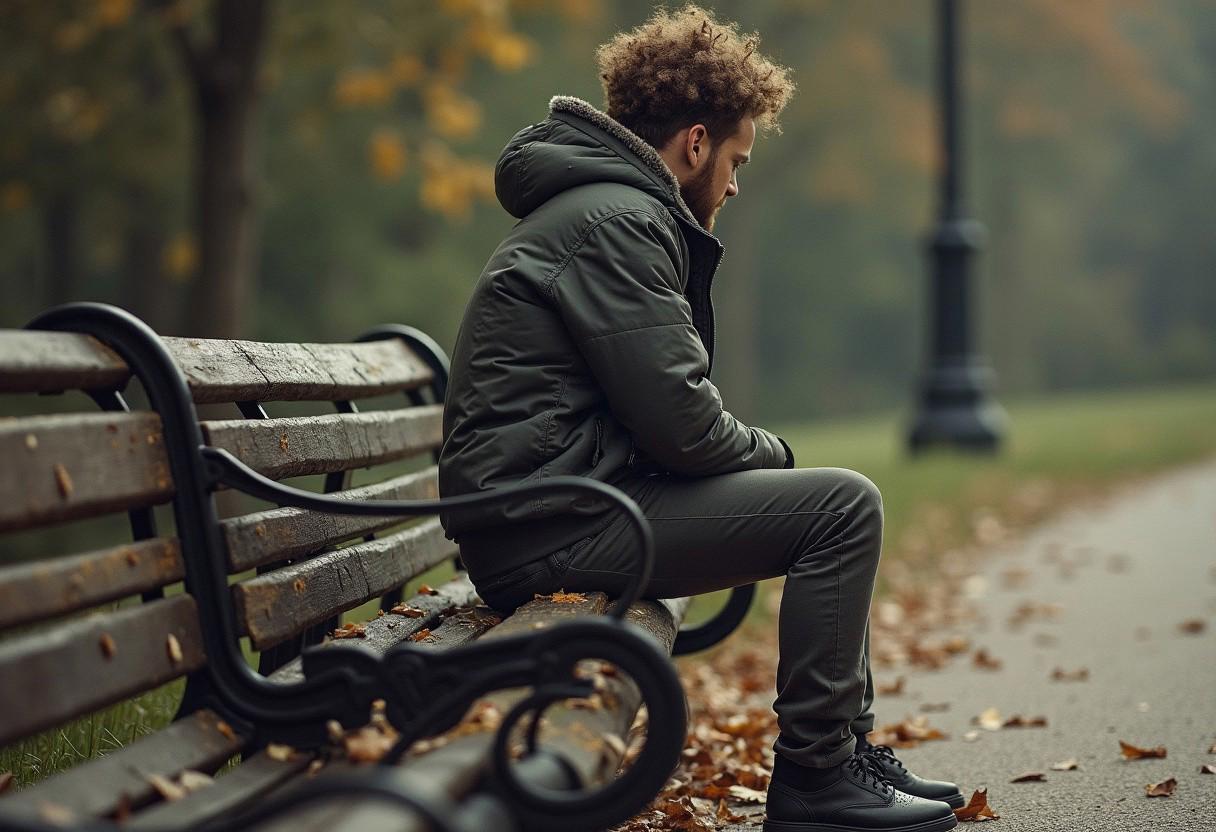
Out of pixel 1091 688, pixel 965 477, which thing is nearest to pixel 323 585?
pixel 1091 688

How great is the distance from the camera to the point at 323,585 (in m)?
3.19

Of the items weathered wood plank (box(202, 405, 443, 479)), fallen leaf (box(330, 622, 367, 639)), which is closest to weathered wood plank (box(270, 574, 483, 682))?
fallen leaf (box(330, 622, 367, 639))

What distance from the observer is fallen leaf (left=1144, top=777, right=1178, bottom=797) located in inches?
148

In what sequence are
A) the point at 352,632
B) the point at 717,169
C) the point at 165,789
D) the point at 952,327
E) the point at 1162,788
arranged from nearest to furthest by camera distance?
1. the point at 165,789
2. the point at 352,632
3. the point at 717,169
4. the point at 1162,788
5. the point at 952,327

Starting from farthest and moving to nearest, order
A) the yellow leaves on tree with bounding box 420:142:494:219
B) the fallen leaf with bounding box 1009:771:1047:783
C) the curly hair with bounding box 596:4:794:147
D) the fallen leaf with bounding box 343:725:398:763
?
the yellow leaves on tree with bounding box 420:142:494:219 < the fallen leaf with bounding box 1009:771:1047:783 < the curly hair with bounding box 596:4:794:147 < the fallen leaf with bounding box 343:725:398:763

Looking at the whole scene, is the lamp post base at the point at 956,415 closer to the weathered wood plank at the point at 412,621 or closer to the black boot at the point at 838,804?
the weathered wood plank at the point at 412,621

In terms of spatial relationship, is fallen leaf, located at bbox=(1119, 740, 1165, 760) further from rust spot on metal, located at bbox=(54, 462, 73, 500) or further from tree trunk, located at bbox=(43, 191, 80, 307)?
tree trunk, located at bbox=(43, 191, 80, 307)

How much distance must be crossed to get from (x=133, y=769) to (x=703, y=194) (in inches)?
72.2

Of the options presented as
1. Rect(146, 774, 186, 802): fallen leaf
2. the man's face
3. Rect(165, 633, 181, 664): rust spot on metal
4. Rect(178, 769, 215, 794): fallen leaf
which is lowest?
Rect(178, 769, 215, 794): fallen leaf

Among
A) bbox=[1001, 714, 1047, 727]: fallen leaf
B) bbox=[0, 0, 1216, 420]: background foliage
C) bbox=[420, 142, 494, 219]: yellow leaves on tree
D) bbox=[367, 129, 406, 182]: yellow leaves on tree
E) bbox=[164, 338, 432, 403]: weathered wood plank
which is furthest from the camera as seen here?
bbox=[420, 142, 494, 219]: yellow leaves on tree

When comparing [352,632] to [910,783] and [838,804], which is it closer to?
[838,804]

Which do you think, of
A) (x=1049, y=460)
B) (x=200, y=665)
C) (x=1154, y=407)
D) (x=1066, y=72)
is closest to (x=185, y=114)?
(x=1049, y=460)

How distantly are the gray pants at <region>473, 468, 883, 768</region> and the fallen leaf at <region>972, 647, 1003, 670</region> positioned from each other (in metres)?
2.69

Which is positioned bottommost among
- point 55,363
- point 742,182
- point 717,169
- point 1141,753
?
point 1141,753
